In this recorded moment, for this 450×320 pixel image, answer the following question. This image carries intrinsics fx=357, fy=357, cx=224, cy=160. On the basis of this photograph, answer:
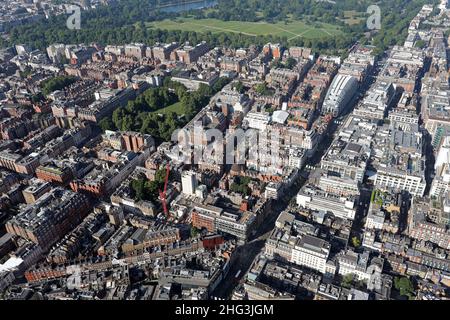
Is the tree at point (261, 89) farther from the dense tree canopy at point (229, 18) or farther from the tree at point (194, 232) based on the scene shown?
the tree at point (194, 232)

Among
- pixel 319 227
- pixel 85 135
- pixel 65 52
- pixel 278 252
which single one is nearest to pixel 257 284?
pixel 278 252

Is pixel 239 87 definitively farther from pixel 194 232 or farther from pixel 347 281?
pixel 347 281

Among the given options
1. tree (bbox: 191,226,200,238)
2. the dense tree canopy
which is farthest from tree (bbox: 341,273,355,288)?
the dense tree canopy

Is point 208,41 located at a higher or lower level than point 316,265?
higher

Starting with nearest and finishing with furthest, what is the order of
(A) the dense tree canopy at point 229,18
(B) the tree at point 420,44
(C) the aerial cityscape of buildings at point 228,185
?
(C) the aerial cityscape of buildings at point 228,185 → (B) the tree at point 420,44 → (A) the dense tree canopy at point 229,18

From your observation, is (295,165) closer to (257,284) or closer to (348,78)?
(257,284)

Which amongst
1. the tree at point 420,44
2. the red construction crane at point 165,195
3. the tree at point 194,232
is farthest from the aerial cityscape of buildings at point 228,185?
the tree at point 420,44

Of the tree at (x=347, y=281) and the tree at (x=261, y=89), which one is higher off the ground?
the tree at (x=261, y=89)

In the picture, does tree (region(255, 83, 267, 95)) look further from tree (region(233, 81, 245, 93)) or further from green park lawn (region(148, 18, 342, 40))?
green park lawn (region(148, 18, 342, 40))

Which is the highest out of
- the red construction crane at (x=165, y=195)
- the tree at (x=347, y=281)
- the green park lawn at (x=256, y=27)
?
the green park lawn at (x=256, y=27)
